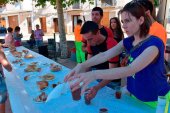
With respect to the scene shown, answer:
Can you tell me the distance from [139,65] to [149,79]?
0.30m

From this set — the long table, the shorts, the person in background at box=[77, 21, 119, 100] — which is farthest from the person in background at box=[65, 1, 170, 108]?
the shorts

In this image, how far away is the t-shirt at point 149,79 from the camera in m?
1.47

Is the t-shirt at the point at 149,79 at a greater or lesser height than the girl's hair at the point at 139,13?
lesser

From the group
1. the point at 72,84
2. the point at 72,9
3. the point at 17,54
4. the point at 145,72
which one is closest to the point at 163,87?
the point at 145,72

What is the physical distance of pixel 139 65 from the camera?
1.30 meters

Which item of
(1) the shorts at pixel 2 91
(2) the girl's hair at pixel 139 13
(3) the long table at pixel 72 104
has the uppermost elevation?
(2) the girl's hair at pixel 139 13

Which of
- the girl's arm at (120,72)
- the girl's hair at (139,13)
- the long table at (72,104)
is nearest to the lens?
the girl's arm at (120,72)

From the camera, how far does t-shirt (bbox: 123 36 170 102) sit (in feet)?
4.82

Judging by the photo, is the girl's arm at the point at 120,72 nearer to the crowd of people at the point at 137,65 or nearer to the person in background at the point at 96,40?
the crowd of people at the point at 137,65

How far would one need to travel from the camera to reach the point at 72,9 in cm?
2741

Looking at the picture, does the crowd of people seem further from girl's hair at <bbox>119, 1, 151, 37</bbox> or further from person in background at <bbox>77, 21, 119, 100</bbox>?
person in background at <bbox>77, 21, 119, 100</bbox>

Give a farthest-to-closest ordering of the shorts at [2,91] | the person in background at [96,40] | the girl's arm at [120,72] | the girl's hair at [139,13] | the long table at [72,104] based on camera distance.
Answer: the shorts at [2,91]
the person in background at [96,40]
the long table at [72,104]
the girl's hair at [139,13]
the girl's arm at [120,72]

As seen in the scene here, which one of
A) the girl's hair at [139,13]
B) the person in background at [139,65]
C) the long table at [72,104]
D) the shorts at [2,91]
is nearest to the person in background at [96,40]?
the long table at [72,104]

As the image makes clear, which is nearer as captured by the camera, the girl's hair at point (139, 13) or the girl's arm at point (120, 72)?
the girl's arm at point (120, 72)
